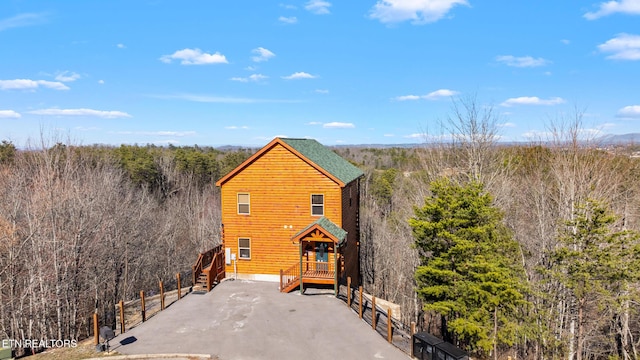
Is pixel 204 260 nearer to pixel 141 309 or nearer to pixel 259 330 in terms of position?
pixel 141 309

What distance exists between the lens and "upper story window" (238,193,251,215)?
2120 centimetres

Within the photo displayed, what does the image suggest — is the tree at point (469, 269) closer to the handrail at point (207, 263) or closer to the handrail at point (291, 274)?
the handrail at point (291, 274)

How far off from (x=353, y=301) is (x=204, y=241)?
87.9 feet

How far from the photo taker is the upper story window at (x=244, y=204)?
21.2m

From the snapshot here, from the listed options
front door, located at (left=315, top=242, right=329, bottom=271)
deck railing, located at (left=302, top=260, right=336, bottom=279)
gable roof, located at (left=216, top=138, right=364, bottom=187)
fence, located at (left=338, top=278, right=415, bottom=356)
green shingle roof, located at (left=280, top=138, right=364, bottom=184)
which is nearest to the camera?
fence, located at (left=338, top=278, right=415, bottom=356)

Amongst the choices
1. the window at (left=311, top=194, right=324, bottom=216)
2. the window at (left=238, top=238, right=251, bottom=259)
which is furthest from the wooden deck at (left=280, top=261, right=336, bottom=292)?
the window at (left=311, top=194, right=324, bottom=216)

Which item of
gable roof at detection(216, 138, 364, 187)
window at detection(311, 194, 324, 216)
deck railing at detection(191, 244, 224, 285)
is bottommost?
deck railing at detection(191, 244, 224, 285)

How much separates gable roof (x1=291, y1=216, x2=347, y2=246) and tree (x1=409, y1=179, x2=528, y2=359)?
13.1 feet

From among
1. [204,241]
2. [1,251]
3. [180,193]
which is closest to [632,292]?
[1,251]

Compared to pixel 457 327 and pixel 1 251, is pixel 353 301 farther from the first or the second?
pixel 1 251

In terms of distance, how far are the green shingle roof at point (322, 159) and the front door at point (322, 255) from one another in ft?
12.0

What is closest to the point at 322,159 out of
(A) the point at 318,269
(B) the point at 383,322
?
(A) the point at 318,269

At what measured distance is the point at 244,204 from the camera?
21250mm

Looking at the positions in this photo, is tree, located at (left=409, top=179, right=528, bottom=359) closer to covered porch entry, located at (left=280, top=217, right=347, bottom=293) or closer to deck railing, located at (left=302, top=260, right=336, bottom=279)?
covered porch entry, located at (left=280, top=217, right=347, bottom=293)
